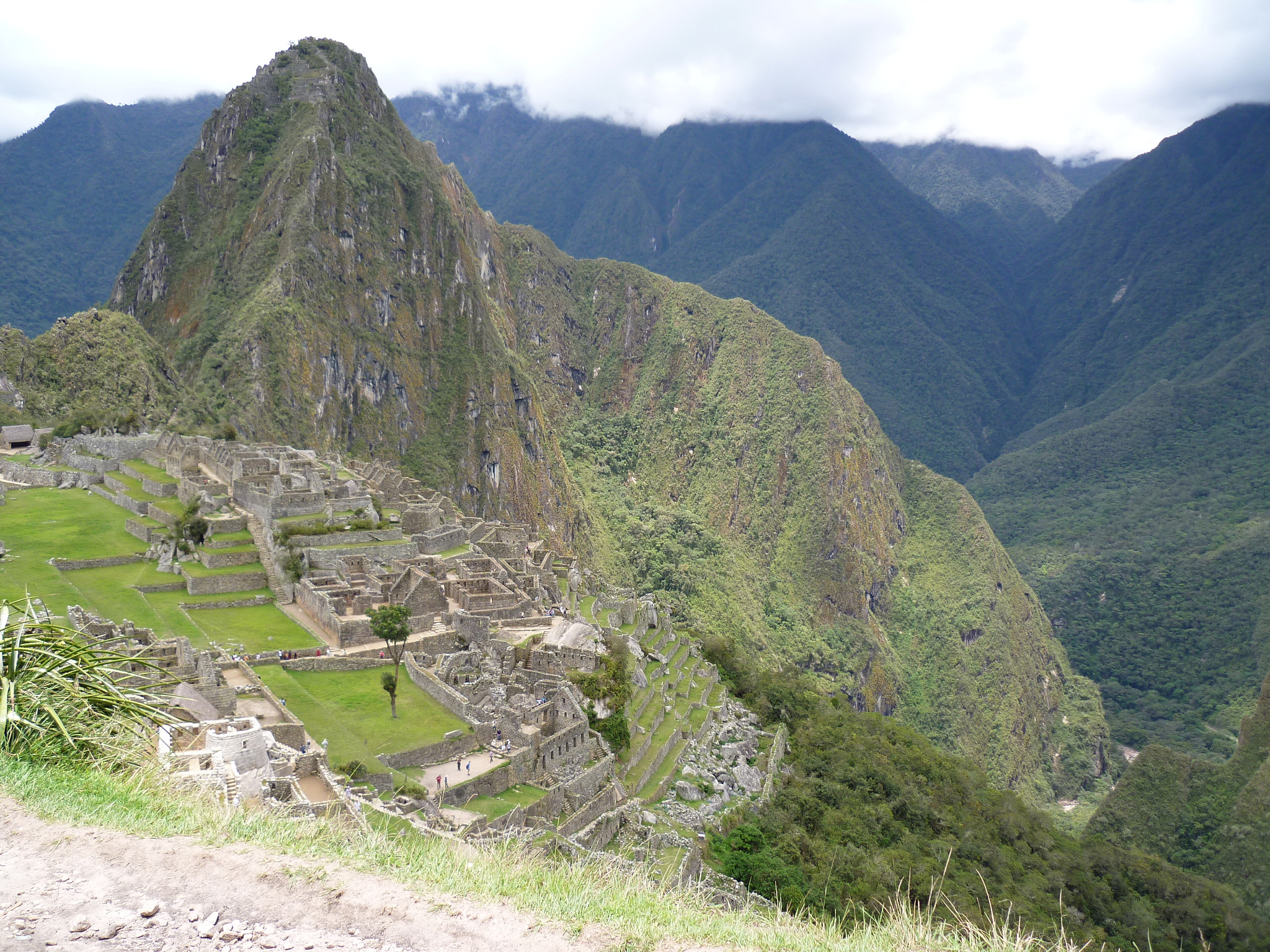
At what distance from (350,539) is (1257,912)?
48283mm

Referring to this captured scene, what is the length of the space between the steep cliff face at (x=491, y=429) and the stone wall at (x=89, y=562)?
56833 mm

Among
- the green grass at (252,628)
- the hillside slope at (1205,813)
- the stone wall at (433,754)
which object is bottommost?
the hillside slope at (1205,813)

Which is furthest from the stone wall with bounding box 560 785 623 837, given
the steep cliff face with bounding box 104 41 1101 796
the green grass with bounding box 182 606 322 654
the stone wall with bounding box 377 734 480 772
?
the steep cliff face with bounding box 104 41 1101 796

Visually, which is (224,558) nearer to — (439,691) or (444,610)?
(444,610)

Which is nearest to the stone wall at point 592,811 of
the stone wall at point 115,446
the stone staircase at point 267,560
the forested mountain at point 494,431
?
the stone staircase at point 267,560

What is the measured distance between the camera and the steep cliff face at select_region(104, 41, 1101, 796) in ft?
391

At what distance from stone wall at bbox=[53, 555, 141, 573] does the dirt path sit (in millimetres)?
28955

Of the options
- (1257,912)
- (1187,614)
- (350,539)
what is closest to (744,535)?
(1187,614)

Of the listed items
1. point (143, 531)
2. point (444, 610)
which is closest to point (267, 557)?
point (143, 531)

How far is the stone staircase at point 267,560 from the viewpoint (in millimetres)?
35188

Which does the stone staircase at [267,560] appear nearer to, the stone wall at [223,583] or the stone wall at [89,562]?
the stone wall at [223,583]

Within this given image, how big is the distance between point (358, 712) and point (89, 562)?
1617 cm

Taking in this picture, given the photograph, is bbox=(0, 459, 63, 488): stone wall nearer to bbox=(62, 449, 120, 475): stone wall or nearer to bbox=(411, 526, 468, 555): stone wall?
bbox=(62, 449, 120, 475): stone wall

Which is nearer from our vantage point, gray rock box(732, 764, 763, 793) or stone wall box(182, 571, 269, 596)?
gray rock box(732, 764, 763, 793)
